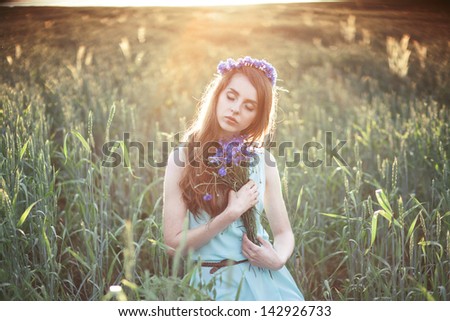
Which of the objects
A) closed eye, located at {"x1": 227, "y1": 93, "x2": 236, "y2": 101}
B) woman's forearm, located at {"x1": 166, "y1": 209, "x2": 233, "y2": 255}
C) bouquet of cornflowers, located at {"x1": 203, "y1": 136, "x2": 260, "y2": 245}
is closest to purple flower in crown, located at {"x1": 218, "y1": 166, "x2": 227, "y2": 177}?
bouquet of cornflowers, located at {"x1": 203, "y1": 136, "x2": 260, "y2": 245}

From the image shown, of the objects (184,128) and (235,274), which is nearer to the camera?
(235,274)

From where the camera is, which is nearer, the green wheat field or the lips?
the lips

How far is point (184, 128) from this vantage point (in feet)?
7.83

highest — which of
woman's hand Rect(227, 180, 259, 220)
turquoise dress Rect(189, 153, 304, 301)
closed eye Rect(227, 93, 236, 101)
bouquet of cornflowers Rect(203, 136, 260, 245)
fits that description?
closed eye Rect(227, 93, 236, 101)

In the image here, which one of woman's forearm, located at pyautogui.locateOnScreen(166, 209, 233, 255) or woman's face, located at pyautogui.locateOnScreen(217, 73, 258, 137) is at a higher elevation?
woman's face, located at pyautogui.locateOnScreen(217, 73, 258, 137)

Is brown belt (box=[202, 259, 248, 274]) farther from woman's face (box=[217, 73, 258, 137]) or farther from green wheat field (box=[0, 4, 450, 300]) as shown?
woman's face (box=[217, 73, 258, 137])

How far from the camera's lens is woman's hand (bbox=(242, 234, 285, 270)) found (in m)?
1.99

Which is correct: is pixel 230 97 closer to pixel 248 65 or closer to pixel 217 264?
pixel 248 65

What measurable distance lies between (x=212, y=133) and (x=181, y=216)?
0.92 ft

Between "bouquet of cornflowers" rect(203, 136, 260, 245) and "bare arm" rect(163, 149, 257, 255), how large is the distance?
0.17ft

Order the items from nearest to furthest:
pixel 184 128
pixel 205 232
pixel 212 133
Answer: pixel 205 232 → pixel 212 133 → pixel 184 128

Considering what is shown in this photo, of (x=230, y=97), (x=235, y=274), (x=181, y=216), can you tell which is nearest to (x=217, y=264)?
(x=235, y=274)

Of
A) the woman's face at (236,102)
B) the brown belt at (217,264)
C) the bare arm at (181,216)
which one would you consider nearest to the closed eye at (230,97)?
the woman's face at (236,102)
